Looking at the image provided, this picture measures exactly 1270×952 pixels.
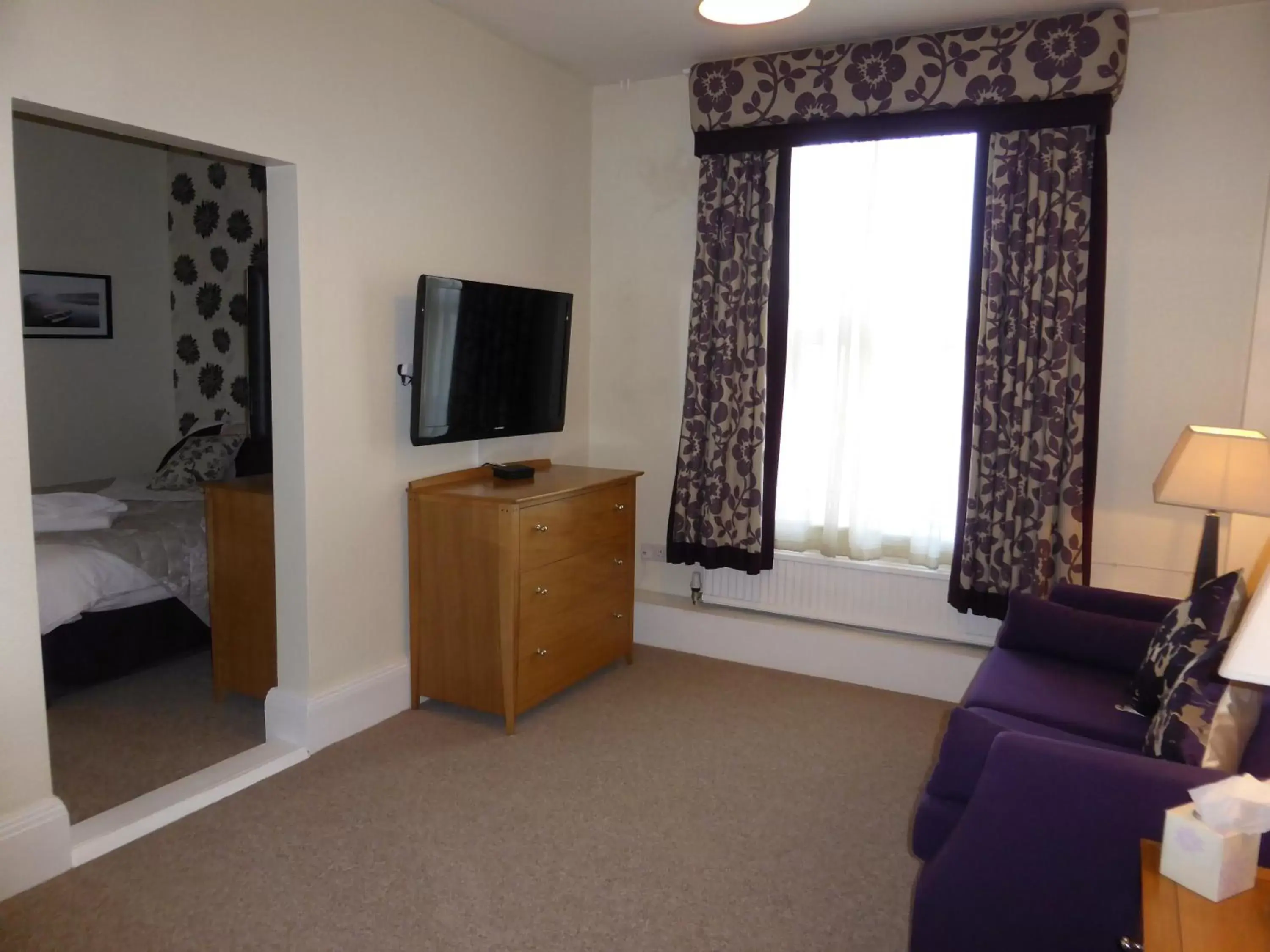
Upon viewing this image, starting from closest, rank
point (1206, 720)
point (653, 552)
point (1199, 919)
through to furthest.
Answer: point (1199, 919) → point (1206, 720) → point (653, 552)

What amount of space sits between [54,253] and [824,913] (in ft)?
17.4

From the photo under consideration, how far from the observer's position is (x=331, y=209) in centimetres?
305

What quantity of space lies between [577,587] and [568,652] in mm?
259

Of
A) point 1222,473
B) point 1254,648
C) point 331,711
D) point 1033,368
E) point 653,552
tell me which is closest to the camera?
point 1254,648

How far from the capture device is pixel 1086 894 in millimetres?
1753

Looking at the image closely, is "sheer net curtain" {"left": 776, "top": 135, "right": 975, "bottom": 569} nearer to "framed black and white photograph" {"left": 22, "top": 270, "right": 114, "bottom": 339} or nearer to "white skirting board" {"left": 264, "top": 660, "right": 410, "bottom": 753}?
"white skirting board" {"left": 264, "top": 660, "right": 410, "bottom": 753}

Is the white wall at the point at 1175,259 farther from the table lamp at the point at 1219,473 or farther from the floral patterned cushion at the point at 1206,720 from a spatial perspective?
the floral patterned cushion at the point at 1206,720

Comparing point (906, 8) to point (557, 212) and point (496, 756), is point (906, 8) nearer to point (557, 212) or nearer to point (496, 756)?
point (557, 212)

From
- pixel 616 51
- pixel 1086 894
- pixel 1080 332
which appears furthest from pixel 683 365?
pixel 1086 894

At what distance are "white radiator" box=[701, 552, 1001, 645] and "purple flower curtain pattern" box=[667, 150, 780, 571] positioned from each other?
190mm

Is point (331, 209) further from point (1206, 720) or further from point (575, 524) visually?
point (1206, 720)

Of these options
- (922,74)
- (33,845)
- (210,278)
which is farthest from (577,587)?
(210,278)

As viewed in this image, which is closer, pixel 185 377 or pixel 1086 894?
pixel 1086 894

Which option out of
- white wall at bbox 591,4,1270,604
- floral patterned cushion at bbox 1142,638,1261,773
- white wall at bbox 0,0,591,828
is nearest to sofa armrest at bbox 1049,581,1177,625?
white wall at bbox 591,4,1270,604
